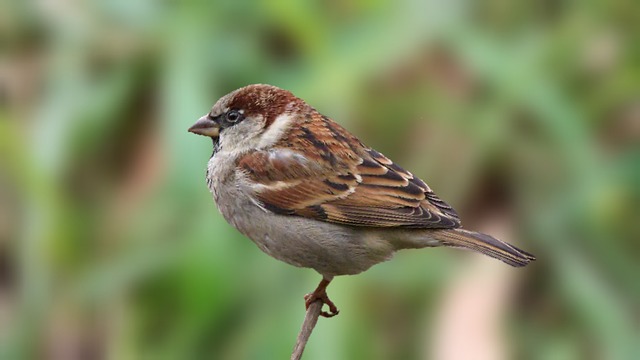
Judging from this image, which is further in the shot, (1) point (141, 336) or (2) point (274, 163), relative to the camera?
(1) point (141, 336)

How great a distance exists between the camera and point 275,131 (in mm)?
1822

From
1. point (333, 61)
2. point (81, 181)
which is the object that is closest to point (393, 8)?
point (333, 61)

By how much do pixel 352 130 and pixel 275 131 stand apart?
1289 mm

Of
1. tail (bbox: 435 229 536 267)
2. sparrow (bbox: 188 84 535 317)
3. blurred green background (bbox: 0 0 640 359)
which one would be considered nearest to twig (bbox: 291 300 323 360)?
sparrow (bbox: 188 84 535 317)

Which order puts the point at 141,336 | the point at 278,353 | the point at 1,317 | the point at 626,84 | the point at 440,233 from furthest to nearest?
the point at 626,84
the point at 1,317
the point at 141,336
the point at 278,353
the point at 440,233

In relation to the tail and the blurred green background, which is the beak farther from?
the blurred green background

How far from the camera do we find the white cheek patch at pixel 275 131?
179 centimetres

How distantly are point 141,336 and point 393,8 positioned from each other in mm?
1188

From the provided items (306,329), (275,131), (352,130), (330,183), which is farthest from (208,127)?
(352,130)

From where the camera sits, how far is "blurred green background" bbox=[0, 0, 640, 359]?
122 inches

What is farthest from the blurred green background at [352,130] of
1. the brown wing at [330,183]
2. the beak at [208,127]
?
the beak at [208,127]

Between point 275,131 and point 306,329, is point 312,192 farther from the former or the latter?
point 306,329

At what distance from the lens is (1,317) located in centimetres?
337

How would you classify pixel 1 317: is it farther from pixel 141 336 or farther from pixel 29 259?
pixel 141 336
